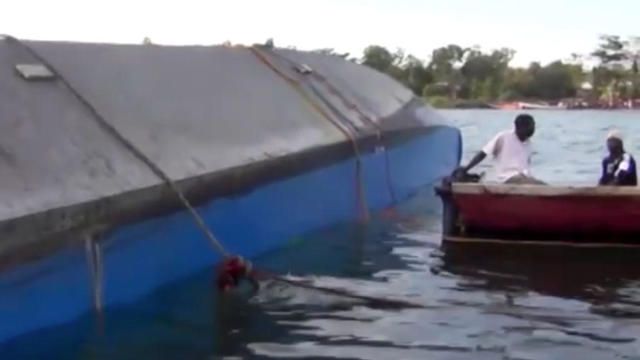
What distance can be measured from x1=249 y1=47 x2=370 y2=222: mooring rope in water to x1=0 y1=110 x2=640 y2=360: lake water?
1484mm

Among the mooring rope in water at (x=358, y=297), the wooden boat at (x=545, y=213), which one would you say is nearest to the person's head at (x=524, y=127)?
the wooden boat at (x=545, y=213)

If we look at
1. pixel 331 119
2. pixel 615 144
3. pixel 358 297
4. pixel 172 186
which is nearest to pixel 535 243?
pixel 615 144

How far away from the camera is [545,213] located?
40.3 ft

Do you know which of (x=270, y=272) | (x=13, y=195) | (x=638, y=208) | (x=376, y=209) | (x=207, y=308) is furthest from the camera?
(x=376, y=209)

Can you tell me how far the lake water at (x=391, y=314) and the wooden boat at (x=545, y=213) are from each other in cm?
19

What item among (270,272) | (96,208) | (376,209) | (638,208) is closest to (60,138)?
(96,208)

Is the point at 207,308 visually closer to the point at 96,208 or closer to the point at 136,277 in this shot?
the point at 136,277

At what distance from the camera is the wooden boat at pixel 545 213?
1204 centimetres

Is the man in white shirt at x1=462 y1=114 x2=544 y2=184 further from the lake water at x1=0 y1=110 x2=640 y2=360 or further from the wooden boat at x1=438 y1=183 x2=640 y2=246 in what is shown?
the lake water at x1=0 y1=110 x2=640 y2=360

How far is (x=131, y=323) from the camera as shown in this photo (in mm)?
8852

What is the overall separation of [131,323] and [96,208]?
895 mm

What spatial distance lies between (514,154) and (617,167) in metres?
1.08

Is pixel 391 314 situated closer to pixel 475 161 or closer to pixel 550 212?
pixel 550 212

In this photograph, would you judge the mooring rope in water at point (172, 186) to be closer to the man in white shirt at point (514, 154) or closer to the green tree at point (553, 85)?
the man in white shirt at point (514, 154)
